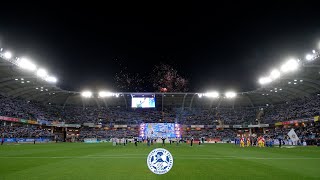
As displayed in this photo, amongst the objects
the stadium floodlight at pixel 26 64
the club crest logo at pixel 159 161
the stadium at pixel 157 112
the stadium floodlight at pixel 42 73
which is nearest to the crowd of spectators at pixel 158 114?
the stadium at pixel 157 112

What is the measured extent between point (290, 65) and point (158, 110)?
5955 centimetres

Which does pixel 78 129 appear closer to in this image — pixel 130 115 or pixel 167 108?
pixel 130 115

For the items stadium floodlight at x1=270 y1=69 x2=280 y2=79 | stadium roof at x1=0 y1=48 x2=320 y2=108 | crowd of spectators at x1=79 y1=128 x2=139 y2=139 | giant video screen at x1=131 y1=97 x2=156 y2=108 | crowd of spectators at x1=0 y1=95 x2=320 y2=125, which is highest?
stadium floodlight at x1=270 y1=69 x2=280 y2=79

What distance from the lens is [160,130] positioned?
96.3 metres

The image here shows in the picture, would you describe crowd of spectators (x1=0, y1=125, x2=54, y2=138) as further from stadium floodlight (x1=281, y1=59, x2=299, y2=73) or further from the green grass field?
stadium floodlight (x1=281, y1=59, x2=299, y2=73)

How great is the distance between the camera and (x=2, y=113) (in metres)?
72.1

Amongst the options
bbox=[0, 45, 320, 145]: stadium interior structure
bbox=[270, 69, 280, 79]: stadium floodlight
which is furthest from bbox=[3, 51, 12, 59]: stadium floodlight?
bbox=[270, 69, 280, 79]: stadium floodlight

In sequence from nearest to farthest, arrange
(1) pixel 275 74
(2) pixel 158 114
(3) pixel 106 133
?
(1) pixel 275 74 < (3) pixel 106 133 < (2) pixel 158 114

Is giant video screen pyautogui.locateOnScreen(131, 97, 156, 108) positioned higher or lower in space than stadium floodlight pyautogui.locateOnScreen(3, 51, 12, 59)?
lower

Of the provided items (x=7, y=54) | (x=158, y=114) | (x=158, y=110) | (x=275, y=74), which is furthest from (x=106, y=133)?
(x=275, y=74)

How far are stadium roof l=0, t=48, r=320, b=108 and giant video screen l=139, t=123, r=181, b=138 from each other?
386 inches

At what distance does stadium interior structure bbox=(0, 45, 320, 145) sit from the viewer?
76062 millimetres

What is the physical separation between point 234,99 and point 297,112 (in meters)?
25.4

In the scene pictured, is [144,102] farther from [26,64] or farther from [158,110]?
[26,64]
